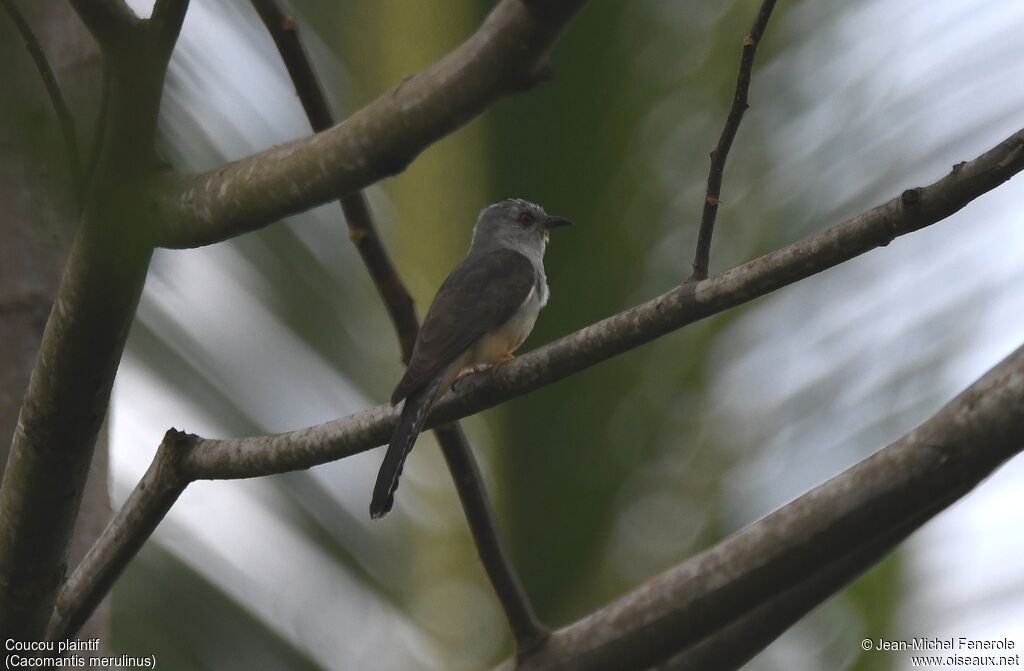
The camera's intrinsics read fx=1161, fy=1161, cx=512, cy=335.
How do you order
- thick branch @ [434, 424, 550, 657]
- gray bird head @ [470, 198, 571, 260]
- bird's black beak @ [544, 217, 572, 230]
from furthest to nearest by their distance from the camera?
gray bird head @ [470, 198, 571, 260] → bird's black beak @ [544, 217, 572, 230] → thick branch @ [434, 424, 550, 657]

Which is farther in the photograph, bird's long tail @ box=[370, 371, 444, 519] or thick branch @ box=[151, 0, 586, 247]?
bird's long tail @ box=[370, 371, 444, 519]

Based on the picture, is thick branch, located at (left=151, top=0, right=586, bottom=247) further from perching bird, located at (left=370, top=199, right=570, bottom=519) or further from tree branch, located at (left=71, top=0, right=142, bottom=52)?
perching bird, located at (left=370, top=199, right=570, bottom=519)

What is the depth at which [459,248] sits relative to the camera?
3.80 metres

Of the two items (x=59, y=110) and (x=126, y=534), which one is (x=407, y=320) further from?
(x=59, y=110)

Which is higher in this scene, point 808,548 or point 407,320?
point 407,320

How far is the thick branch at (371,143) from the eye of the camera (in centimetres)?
186

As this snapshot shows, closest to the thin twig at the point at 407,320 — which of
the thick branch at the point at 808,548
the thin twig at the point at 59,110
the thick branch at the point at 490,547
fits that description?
the thick branch at the point at 490,547

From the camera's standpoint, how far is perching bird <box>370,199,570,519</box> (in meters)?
3.47

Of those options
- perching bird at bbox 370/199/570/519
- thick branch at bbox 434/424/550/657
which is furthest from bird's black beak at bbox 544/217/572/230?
thick branch at bbox 434/424/550/657

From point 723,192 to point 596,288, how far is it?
61cm

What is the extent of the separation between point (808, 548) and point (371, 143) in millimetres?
1167

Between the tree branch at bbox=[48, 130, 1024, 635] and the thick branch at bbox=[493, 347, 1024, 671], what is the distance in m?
0.39

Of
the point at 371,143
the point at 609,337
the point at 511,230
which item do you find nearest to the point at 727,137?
the point at 609,337

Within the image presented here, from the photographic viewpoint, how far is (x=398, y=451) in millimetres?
3418
